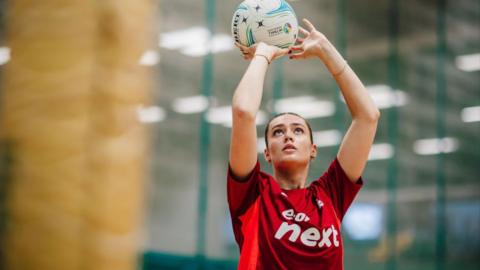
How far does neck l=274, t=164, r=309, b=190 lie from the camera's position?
3.20 metres

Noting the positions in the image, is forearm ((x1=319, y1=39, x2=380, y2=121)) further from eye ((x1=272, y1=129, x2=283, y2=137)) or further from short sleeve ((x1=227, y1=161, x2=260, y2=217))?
short sleeve ((x1=227, y1=161, x2=260, y2=217))

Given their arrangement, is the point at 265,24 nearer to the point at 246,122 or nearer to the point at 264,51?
the point at 264,51

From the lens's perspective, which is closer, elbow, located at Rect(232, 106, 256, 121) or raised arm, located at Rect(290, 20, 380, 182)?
elbow, located at Rect(232, 106, 256, 121)

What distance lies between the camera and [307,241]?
2.96m

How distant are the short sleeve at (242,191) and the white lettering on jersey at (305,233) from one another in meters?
0.15

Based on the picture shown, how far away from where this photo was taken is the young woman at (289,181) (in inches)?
115

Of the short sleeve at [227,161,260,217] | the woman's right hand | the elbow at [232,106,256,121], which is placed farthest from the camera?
the woman's right hand

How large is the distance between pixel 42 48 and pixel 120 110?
79 centimetres

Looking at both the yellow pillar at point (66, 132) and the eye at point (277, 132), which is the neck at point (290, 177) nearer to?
the eye at point (277, 132)

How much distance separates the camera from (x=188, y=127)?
7.75 metres

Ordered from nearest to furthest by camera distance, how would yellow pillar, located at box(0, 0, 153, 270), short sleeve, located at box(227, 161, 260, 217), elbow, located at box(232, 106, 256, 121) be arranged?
1. elbow, located at box(232, 106, 256, 121)
2. short sleeve, located at box(227, 161, 260, 217)
3. yellow pillar, located at box(0, 0, 153, 270)

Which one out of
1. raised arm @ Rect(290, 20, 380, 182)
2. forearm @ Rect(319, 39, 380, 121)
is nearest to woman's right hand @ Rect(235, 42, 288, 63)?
raised arm @ Rect(290, 20, 380, 182)

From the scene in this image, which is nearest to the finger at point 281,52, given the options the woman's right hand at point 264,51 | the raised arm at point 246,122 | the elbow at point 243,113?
the woman's right hand at point 264,51

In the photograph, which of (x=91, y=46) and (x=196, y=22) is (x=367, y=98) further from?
(x=196, y=22)
